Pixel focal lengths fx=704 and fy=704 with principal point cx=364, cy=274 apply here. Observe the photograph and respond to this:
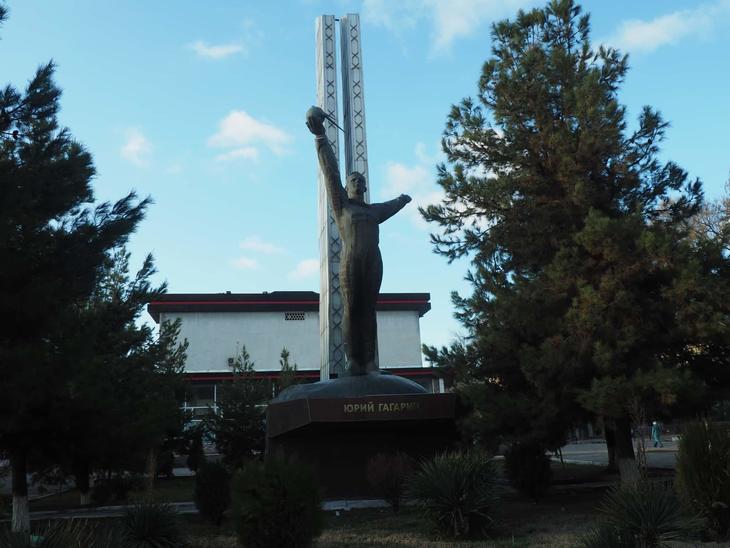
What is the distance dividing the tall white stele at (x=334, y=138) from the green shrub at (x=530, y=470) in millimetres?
13331

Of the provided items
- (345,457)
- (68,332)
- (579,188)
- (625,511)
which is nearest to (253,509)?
(625,511)

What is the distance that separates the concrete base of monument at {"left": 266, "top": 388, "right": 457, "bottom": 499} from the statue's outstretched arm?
12.3 feet

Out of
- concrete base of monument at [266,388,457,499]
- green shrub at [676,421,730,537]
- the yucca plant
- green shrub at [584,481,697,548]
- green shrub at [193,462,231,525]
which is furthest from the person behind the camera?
concrete base of monument at [266,388,457,499]

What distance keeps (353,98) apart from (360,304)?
1591 centimetres

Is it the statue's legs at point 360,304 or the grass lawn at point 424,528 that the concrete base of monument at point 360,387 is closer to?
the statue's legs at point 360,304

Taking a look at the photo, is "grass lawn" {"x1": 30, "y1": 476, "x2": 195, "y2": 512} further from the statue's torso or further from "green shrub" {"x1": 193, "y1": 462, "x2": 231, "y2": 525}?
the statue's torso

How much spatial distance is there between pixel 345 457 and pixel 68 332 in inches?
222

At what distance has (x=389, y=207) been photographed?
48.0ft

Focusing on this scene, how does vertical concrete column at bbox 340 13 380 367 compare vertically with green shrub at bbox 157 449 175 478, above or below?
above

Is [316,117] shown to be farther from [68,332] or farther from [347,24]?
[347,24]

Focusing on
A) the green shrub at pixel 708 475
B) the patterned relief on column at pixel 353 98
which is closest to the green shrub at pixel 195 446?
the patterned relief on column at pixel 353 98

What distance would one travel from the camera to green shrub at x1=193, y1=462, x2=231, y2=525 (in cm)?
1108

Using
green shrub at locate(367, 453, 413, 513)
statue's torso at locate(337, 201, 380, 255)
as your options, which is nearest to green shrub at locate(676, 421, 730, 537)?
green shrub at locate(367, 453, 413, 513)

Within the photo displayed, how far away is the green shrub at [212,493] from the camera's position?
11.1 m
